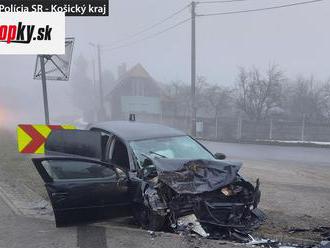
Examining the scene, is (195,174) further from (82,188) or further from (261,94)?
(261,94)

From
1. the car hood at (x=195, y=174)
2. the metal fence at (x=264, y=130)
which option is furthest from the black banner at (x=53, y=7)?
the metal fence at (x=264, y=130)

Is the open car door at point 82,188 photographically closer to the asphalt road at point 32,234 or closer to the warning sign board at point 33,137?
the asphalt road at point 32,234

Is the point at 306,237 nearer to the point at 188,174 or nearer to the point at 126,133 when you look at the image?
the point at 188,174

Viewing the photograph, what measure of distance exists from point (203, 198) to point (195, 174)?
0.34m

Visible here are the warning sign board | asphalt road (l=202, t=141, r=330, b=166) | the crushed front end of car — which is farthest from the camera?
asphalt road (l=202, t=141, r=330, b=166)

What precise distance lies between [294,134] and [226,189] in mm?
28304

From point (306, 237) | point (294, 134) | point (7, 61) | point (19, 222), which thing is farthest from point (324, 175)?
point (7, 61)

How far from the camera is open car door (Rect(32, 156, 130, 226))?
18.9 ft

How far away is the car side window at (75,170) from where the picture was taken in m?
5.93

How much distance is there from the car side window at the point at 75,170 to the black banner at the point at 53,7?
7543 millimetres

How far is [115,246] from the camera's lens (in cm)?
531

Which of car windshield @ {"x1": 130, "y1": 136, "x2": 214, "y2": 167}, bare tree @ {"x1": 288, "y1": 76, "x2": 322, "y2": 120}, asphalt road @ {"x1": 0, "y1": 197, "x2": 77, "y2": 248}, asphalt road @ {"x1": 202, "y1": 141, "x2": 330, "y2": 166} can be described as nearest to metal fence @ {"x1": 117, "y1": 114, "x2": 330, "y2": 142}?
bare tree @ {"x1": 288, "y1": 76, "x2": 322, "y2": 120}

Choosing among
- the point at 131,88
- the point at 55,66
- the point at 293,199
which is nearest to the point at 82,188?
the point at 293,199

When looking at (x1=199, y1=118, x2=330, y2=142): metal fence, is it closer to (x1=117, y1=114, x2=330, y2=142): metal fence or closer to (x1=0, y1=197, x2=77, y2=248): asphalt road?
(x1=117, y1=114, x2=330, y2=142): metal fence
